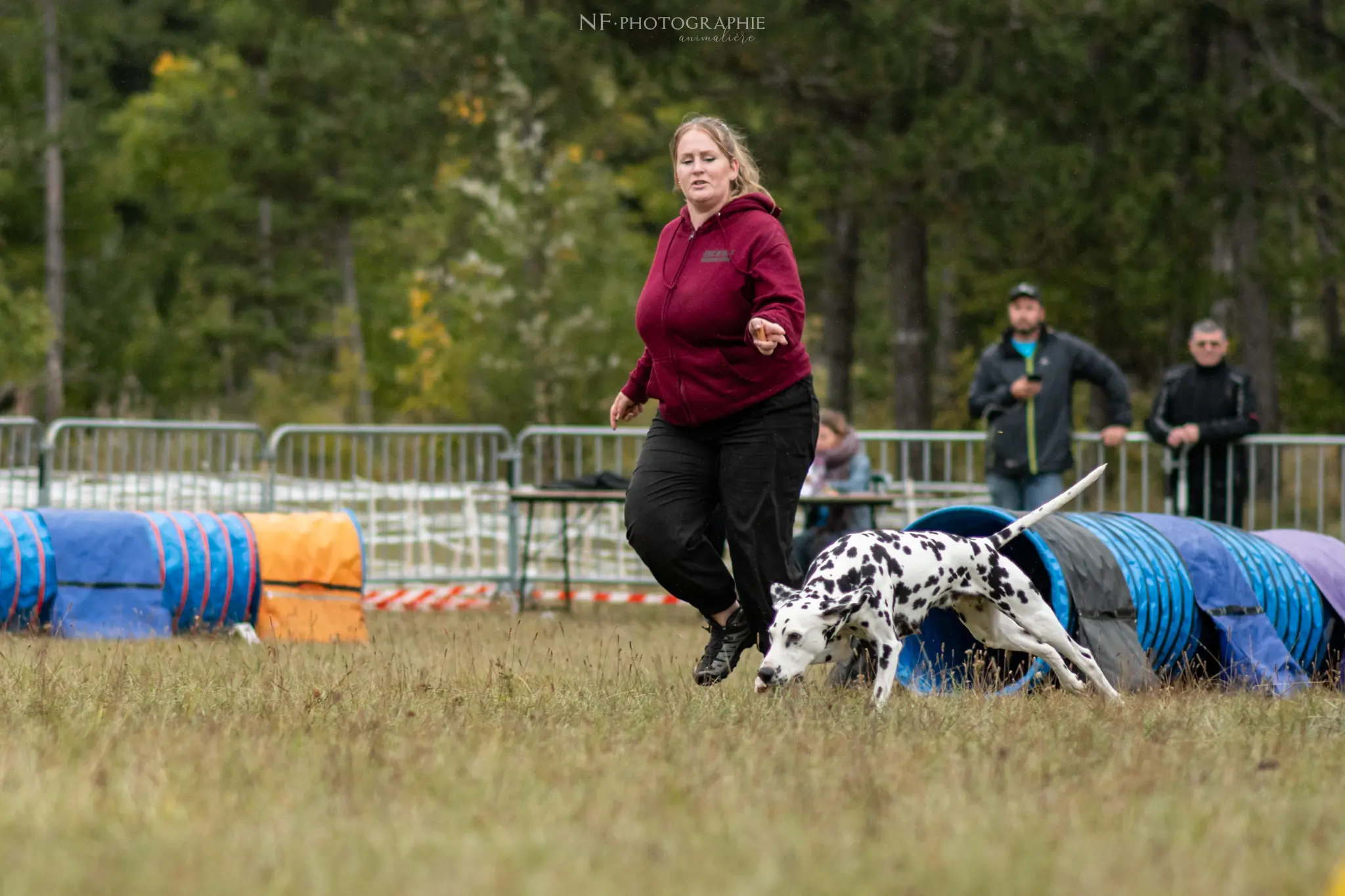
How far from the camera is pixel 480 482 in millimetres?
14133

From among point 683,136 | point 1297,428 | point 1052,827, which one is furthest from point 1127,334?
point 1052,827

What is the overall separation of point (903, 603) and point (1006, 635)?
1.88ft

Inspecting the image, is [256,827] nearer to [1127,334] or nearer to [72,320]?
[1127,334]

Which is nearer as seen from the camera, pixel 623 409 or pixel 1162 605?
pixel 623 409

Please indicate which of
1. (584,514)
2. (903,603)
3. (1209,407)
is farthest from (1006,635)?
(584,514)

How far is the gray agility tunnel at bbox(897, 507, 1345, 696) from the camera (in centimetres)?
695

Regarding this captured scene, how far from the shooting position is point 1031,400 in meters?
11.0

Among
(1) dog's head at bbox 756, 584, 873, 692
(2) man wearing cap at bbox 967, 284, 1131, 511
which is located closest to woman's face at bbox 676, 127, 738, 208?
(1) dog's head at bbox 756, 584, 873, 692

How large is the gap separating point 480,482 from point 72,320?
23869 mm

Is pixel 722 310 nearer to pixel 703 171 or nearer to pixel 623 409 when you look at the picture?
pixel 703 171

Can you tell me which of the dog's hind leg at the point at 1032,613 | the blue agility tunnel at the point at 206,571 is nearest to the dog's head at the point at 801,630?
the dog's hind leg at the point at 1032,613

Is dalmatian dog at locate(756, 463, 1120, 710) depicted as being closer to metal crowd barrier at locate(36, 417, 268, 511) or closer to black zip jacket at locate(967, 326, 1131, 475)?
black zip jacket at locate(967, 326, 1131, 475)

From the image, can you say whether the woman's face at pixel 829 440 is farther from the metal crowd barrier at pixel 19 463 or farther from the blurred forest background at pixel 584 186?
the blurred forest background at pixel 584 186

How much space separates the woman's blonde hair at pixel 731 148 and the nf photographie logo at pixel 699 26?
43.9ft
